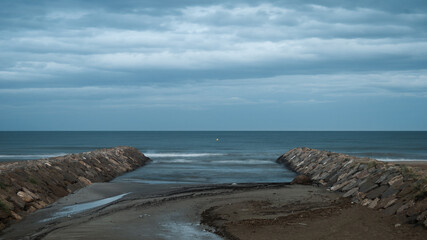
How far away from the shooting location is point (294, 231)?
29.9 ft

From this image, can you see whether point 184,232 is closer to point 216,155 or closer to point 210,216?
point 210,216

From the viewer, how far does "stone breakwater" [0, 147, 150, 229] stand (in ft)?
38.7

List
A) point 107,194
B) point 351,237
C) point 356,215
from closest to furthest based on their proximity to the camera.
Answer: point 351,237, point 356,215, point 107,194

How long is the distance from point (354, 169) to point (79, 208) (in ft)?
31.8

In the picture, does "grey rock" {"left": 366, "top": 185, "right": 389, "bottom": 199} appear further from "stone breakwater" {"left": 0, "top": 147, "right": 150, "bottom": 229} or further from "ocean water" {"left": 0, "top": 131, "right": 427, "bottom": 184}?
"ocean water" {"left": 0, "top": 131, "right": 427, "bottom": 184}

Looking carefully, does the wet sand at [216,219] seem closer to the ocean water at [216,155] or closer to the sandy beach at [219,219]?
the sandy beach at [219,219]

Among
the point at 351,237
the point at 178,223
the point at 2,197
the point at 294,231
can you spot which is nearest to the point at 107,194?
the point at 2,197

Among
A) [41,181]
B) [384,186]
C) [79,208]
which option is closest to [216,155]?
[41,181]

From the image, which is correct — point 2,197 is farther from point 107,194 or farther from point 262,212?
point 262,212

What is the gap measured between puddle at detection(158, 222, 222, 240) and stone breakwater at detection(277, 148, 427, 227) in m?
4.09

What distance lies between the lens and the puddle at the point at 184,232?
894cm

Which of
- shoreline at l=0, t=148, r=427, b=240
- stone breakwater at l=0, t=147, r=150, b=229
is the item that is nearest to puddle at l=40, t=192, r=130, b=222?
shoreline at l=0, t=148, r=427, b=240

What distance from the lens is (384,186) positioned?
12117 millimetres

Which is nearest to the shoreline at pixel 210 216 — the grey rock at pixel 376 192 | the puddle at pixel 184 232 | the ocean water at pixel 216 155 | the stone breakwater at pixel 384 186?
the puddle at pixel 184 232
